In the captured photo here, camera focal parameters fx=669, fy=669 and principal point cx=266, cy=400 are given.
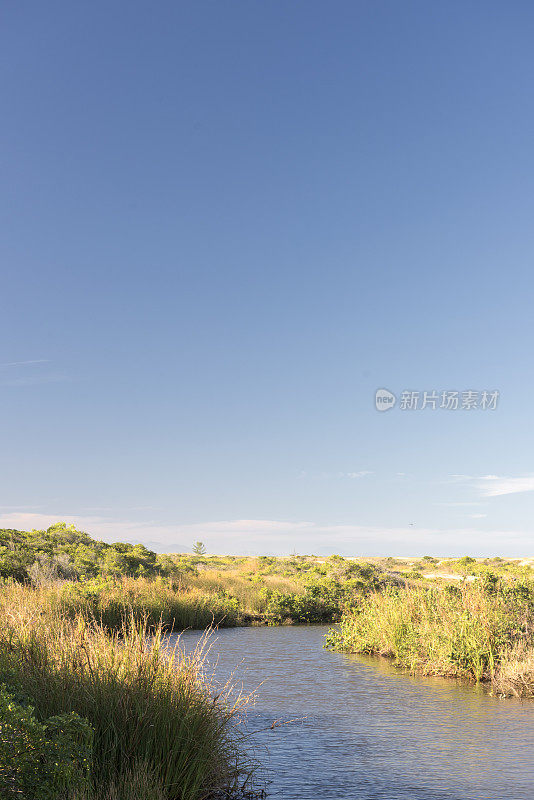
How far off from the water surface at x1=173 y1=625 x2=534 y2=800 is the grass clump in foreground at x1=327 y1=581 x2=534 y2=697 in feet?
1.74

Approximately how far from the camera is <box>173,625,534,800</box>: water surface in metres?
7.65

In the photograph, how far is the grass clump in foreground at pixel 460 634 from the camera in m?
13.5

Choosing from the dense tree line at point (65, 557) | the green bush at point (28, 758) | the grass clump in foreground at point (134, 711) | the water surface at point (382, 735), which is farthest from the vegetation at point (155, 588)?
the green bush at point (28, 758)

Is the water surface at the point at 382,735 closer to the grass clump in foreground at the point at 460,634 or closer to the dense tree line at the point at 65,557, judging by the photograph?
the grass clump in foreground at the point at 460,634

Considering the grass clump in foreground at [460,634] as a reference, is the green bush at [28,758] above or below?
above

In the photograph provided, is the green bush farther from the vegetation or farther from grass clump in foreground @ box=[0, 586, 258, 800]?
the vegetation

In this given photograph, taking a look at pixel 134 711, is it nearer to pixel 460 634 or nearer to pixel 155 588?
pixel 460 634

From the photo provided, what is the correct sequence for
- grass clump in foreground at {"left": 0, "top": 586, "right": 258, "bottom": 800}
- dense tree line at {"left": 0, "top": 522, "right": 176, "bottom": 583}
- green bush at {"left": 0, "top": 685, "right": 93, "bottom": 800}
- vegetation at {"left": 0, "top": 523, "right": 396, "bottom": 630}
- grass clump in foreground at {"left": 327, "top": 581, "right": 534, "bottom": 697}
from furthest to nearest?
1. dense tree line at {"left": 0, "top": 522, "right": 176, "bottom": 583}
2. vegetation at {"left": 0, "top": 523, "right": 396, "bottom": 630}
3. grass clump in foreground at {"left": 327, "top": 581, "right": 534, "bottom": 697}
4. grass clump in foreground at {"left": 0, "top": 586, "right": 258, "bottom": 800}
5. green bush at {"left": 0, "top": 685, "right": 93, "bottom": 800}

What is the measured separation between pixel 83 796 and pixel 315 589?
78.2ft

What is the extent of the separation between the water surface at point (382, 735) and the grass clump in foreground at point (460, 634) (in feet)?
1.74

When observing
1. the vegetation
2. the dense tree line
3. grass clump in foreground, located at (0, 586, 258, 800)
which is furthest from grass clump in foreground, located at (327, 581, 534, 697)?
the dense tree line

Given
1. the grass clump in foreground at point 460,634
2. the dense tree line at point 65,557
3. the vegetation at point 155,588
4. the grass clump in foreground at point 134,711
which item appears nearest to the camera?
the grass clump in foreground at point 134,711

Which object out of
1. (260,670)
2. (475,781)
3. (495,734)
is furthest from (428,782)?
(260,670)

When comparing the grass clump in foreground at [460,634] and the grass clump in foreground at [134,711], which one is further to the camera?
the grass clump in foreground at [460,634]
